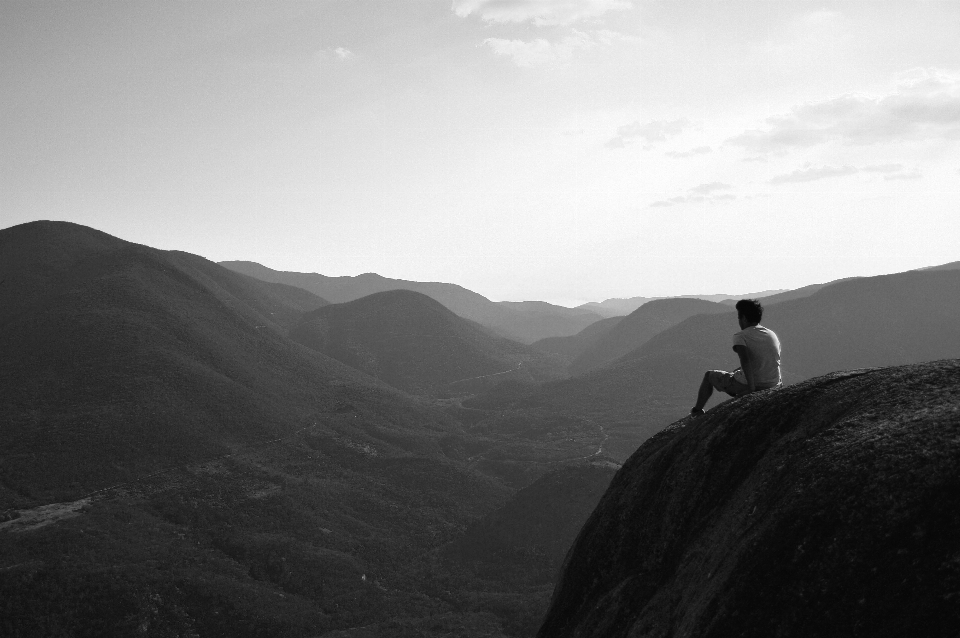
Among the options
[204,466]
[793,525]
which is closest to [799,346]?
[204,466]

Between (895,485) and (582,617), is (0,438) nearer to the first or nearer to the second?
(582,617)

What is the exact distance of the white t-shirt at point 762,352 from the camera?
432 inches

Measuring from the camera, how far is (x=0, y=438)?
5794cm

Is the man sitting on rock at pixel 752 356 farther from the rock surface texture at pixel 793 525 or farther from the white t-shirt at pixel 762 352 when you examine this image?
the rock surface texture at pixel 793 525

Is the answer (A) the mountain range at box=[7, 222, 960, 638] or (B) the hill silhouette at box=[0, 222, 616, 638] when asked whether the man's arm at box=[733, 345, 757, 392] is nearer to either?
(A) the mountain range at box=[7, 222, 960, 638]

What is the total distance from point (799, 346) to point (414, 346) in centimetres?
7416

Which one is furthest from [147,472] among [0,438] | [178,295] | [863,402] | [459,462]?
[863,402]

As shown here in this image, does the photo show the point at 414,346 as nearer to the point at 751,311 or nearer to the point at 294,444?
the point at 294,444

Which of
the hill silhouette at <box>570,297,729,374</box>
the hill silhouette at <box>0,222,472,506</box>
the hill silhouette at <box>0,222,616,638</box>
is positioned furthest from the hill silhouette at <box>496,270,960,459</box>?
the hill silhouette at <box>0,222,472,506</box>

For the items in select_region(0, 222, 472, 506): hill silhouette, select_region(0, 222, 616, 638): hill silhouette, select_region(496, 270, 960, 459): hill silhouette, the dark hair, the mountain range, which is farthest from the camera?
select_region(496, 270, 960, 459): hill silhouette

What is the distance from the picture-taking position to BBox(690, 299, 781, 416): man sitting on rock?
11.0m

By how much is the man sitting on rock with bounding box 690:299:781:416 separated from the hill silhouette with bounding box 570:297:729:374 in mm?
148658

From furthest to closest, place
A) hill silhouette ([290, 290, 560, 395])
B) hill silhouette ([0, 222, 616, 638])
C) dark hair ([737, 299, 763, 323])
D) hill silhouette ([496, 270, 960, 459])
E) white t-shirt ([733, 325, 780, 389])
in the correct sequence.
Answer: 1. hill silhouette ([290, 290, 560, 395])
2. hill silhouette ([496, 270, 960, 459])
3. hill silhouette ([0, 222, 616, 638])
4. dark hair ([737, 299, 763, 323])
5. white t-shirt ([733, 325, 780, 389])

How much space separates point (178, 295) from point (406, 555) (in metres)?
→ 67.7
